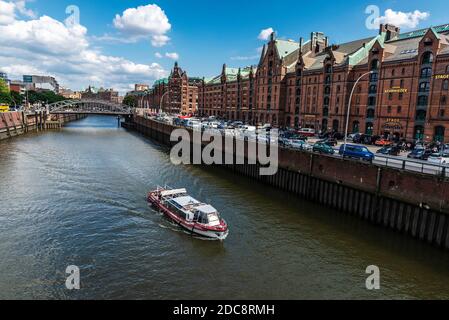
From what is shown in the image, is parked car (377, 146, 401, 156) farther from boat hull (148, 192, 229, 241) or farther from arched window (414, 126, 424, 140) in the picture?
boat hull (148, 192, 229, 241)

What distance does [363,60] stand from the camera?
69.8 meters

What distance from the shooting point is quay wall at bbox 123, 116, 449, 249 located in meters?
23.7

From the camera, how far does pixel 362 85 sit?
222 ft

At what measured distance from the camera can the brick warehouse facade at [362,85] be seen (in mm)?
53625

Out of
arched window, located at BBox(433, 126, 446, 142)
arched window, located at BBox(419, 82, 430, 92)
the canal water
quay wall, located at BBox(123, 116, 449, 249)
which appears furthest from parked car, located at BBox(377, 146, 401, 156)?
arched window, located at BBox(419, 82, 430, 92)

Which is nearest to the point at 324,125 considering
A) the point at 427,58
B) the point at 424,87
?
the point at 424,87

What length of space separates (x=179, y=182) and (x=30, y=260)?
22.3 m

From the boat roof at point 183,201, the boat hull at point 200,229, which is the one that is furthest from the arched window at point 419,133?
the boat hull at point 200,229

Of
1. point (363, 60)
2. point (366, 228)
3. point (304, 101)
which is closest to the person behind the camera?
point (366, 228)

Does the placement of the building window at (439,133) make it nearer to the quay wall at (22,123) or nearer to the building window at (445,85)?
the building window at (445,85)

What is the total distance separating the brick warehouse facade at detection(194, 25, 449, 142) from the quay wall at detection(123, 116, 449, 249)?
1194 inches

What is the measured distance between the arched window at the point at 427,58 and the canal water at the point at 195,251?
38.2 metres
